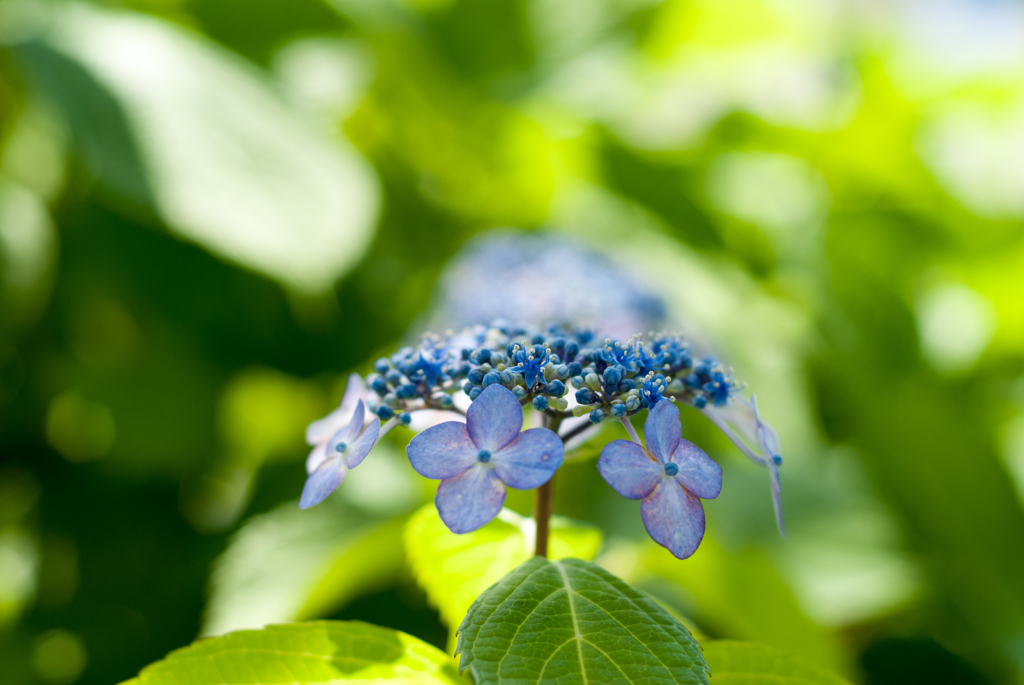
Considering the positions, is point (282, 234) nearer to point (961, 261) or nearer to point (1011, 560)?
point (1011, 560)

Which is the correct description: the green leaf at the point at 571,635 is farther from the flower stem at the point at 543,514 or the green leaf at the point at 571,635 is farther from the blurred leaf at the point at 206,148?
the blurred leaf at the point at 206,148

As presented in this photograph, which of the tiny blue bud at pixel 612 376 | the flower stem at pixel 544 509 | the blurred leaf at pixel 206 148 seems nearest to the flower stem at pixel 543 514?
the flower stem at pixel 544 509

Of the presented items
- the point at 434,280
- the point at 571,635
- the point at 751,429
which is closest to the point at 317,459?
the point at 571,635

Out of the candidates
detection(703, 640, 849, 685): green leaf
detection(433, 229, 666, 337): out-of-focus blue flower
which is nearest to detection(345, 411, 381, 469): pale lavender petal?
detection(703, 640, 849, 685): green leaf

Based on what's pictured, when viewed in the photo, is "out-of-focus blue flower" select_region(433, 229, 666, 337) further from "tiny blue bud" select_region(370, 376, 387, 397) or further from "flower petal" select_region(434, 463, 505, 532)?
"flower petal" select_region(434, 463, 505, 532)

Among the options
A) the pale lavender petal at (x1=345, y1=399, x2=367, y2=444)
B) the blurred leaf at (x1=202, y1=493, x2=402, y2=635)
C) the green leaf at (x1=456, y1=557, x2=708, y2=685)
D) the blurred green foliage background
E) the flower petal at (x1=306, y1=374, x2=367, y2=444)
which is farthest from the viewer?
the blurred green foliage background

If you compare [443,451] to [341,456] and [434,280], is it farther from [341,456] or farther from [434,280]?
[434,280]

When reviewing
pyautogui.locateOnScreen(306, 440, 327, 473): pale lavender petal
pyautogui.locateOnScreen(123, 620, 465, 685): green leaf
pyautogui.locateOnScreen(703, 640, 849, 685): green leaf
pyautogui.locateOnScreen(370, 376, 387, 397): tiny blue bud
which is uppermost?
pyautogui.locateOnScreen(370, 376, 387, 397): tiny blue bud
